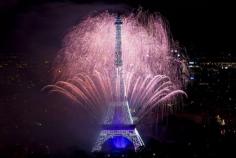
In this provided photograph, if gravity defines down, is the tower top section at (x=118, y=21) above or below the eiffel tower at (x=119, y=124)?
above

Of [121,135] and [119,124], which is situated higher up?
[119,124]

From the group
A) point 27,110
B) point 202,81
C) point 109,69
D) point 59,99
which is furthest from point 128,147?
point 202,81

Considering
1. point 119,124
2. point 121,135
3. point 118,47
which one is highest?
point 118,47

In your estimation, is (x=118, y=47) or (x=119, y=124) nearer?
(x=118, y=47)

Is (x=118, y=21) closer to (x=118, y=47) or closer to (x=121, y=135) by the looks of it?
(x=118, y=47)

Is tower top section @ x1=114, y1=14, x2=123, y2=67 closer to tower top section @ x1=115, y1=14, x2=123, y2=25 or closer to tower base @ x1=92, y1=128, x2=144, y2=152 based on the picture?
tower top section @ x1=115, y1=14, x2=123, y2=25

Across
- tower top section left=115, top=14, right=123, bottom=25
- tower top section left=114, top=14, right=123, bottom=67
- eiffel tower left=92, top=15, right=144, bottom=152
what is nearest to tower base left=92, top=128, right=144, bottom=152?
eiffel tower left=92, top=15, right=144, bottom=152

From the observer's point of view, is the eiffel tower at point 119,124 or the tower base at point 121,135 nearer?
the tower base at point 121,135

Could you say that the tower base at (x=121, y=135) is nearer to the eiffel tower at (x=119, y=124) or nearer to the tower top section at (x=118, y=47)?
the eiffel tower at (x=119, y=124)

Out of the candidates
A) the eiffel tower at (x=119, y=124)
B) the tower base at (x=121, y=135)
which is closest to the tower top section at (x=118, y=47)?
the eiffel tower at (x=119, y=124)

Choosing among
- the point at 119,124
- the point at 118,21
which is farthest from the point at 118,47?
the point at 119,124

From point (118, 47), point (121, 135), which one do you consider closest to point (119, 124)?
point (121, 135)
